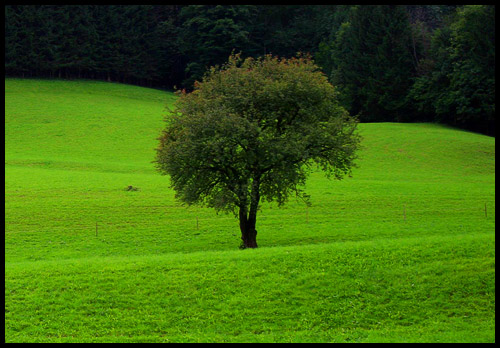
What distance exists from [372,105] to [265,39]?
128ft

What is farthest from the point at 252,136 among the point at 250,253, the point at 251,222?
the point at 250,253

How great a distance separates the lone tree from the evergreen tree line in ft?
190

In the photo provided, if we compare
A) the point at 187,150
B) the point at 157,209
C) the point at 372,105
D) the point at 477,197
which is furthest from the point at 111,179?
the point at 372,105

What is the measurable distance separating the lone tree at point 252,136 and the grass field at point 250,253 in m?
3.92

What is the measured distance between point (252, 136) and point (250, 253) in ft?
25.2

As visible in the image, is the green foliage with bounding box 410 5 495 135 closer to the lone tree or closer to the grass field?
the grass field

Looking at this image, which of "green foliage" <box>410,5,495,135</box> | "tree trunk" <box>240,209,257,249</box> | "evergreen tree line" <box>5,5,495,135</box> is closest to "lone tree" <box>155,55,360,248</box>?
"tree trunk" <box>240,209,257,249</box>

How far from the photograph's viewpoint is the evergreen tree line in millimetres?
87312

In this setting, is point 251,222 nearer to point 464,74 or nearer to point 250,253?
point 250,253

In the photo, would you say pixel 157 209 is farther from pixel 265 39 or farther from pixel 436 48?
pixel 265 39

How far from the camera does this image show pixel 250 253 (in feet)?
90.9

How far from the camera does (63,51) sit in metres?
115

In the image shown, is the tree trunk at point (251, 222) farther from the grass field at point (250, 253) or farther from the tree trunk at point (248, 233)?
the grass field at point (250, 253)

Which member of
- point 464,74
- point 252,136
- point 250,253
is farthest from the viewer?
point 464,74
